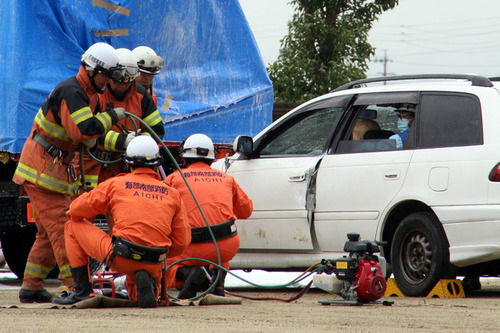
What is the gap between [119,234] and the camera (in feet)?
21.4

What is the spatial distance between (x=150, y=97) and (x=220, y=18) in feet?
7.27

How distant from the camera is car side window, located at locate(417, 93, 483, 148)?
734 centimetres

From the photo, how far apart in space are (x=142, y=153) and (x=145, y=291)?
36.2 inches

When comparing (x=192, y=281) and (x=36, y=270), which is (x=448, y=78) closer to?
(x=192, y=281)

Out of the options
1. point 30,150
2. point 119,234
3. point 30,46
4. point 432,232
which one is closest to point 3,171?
point 30,46

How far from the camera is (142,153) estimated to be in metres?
6.72

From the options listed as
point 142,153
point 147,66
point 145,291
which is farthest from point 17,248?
point 145,291

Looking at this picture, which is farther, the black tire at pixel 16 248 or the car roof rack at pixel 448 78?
the black tire at pixel 16 248

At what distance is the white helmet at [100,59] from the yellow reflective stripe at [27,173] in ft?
2.84

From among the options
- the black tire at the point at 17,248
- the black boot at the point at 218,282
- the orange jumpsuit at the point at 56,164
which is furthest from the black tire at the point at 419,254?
the black tire at the point at 17,248

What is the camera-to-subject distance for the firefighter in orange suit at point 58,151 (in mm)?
7176

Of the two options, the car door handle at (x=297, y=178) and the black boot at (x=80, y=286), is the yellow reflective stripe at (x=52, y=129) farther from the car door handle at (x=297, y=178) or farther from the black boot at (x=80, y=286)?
the car door handle at (x=297, y=178)

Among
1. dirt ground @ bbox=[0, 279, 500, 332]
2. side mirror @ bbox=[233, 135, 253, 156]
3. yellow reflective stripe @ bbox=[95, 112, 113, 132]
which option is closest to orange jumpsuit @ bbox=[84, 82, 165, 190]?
yellow reflective stripe @ bbox=[95, 112, 113, 132]

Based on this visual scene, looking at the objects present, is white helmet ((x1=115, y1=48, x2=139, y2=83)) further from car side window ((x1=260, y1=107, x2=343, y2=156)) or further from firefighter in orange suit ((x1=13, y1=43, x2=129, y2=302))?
car side window ((x1=260, y1=107, x2=343, y2=156))
